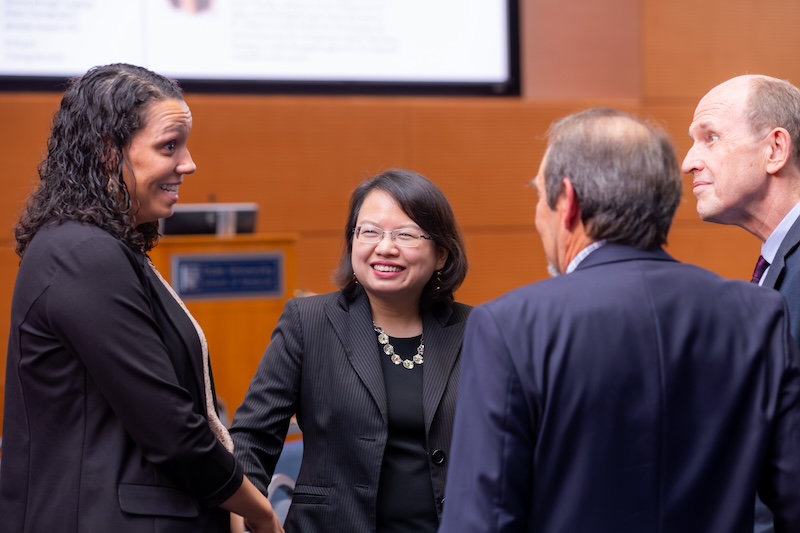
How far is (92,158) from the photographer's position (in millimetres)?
1670

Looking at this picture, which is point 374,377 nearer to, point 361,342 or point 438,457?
point 361,342

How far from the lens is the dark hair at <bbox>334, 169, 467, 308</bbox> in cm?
223

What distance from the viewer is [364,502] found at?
199 centimetres

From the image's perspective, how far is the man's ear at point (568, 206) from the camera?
141 cm

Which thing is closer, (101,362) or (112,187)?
(101,362)

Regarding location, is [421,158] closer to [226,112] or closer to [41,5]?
[226,112]

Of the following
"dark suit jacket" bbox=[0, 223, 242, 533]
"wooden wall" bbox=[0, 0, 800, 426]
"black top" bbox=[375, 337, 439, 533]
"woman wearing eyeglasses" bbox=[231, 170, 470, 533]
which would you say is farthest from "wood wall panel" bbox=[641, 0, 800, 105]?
"dark suit jacket" bbox=[0, 223, 242, 533]

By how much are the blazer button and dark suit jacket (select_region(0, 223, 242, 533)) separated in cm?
55

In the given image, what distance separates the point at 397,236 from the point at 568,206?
0.83 metres

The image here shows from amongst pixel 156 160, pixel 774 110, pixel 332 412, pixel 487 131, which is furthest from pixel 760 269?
pixel 487 131

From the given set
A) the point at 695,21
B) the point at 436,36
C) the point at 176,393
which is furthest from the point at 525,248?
the point at 176,393

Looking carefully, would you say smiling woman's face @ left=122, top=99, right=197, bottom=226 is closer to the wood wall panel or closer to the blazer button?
the blazer button

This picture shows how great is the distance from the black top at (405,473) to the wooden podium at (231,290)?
2.51 m

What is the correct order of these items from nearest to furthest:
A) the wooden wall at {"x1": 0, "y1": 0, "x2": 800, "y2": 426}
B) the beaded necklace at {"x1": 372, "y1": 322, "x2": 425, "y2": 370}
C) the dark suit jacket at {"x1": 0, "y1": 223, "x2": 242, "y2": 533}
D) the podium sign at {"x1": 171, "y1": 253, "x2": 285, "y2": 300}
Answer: the dark suit jacket at {"x1": 0, "y1": 223, "x2": 242, "y2": 533} < the beaded necklace at {"x1": 372, "y1": 322, "x2": 425, "y2": 370} < the podium sign at {"x1": 171, "y1": 253, "x2": 285, "y2": 300} < the wooden wall at {"x1": 0, "y1": 0, "x2": 800, "y2": 426}
